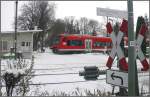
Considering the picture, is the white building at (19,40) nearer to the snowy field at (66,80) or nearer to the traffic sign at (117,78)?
the snowy field at (66,80)

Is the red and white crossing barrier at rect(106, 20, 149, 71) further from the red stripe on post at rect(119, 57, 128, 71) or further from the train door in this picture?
the train door

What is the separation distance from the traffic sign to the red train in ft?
109

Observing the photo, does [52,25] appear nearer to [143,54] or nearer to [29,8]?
A: [29,8]

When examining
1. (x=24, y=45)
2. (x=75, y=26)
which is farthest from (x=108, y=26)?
(x=75, y=26)

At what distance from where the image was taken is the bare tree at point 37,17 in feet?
205

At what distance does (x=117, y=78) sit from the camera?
6586mm

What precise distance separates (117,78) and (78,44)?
36877mm

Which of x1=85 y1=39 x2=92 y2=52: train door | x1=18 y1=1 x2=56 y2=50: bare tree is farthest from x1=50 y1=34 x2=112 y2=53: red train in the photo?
x1=18 y1=1 x2=56 y2=50: bare tree

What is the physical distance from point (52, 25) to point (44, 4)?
17.4 feet

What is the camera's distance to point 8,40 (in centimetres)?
4012

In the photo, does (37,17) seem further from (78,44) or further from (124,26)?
(124,26)

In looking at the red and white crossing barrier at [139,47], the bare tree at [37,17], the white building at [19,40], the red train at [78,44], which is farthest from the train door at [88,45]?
the red and white crossing barrier at [139,47]

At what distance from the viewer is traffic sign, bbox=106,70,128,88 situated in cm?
636

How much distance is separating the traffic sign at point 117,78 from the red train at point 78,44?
33.3 m
